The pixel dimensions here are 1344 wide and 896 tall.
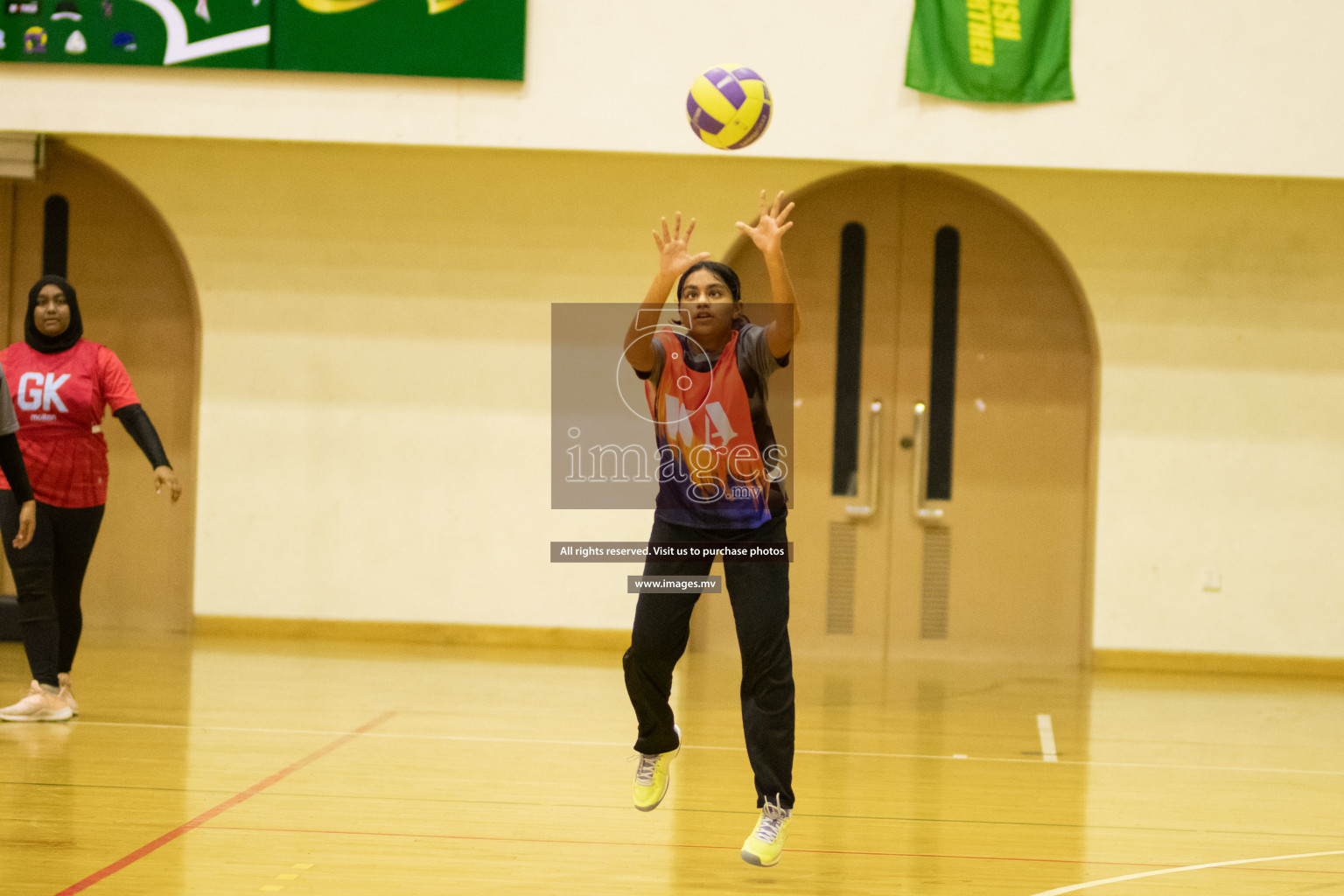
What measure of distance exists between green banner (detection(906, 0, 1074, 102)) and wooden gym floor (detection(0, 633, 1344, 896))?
3.26 metres

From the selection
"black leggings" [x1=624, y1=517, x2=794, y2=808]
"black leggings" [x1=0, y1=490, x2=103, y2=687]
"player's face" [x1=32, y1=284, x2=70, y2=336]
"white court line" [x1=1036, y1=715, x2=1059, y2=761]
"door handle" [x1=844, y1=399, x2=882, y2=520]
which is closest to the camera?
"black leggings" [x1=624, y1=517, x2=794, y2=808]

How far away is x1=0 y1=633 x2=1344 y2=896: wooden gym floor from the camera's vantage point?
331 cm

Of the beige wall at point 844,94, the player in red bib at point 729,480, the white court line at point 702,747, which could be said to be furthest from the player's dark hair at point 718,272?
the beige wall at point 844,94

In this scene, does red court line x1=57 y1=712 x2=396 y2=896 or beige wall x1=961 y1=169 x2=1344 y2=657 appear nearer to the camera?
red court line x1=57 y1=712 x2=396 y2=896

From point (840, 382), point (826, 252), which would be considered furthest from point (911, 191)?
point (840, 382)

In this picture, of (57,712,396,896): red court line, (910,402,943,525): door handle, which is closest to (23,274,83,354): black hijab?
(57,712,396,896): red court line

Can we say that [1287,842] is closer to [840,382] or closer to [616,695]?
[616,695]

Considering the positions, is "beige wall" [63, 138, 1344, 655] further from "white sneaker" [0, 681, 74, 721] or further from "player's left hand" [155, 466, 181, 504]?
"player's left hand" [155, 466, 181, 504]

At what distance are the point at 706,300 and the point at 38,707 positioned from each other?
11.1 ft

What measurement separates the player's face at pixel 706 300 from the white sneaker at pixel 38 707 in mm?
3278

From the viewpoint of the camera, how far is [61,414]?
4.68 metres

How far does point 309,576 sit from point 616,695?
98.1 inches

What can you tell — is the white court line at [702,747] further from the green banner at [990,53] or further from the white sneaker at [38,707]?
the green banner at [990,53]

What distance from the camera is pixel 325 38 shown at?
6562 mm
